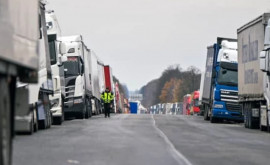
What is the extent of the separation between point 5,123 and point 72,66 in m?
29.6

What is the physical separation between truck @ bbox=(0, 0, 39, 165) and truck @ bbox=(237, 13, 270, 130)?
18489 millimetres

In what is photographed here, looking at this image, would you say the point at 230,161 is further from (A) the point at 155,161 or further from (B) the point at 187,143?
(B) the point at 187,143

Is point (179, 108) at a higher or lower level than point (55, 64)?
lower

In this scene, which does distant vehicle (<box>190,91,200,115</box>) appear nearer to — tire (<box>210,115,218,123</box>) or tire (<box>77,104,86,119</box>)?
tire (<box>77,104,86,119</box>)

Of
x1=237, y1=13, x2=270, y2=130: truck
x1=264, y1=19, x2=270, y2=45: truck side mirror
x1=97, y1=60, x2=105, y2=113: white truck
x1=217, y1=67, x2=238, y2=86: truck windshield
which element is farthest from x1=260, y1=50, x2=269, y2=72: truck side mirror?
x1=97, y1=60, x2=105, y2=113: white truck

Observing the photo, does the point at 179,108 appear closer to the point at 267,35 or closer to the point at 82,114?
the point at 82,114

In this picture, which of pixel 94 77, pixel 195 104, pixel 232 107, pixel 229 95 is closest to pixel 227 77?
pixel 229 95

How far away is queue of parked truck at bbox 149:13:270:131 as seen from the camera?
28.8m

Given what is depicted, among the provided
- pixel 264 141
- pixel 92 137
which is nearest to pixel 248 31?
pixel 264 141

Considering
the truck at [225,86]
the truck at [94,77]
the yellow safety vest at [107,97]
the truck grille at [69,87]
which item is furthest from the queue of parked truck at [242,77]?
the truck at [94,77]

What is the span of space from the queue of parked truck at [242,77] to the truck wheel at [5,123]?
1962cm

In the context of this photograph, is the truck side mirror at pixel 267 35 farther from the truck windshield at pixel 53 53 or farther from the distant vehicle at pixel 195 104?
the distant vehicle at pixel 195 104

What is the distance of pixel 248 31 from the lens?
31.8 m

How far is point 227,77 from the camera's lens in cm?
3759
